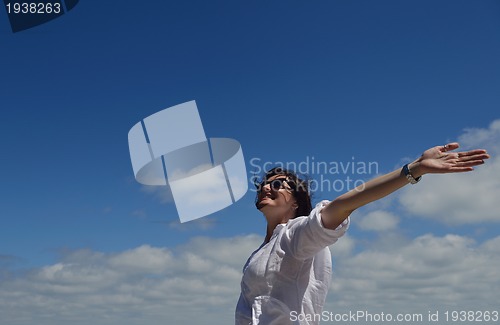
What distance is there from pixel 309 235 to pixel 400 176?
1029 millimetres

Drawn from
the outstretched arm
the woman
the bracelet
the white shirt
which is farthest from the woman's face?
the bracelet

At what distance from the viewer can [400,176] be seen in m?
4.61

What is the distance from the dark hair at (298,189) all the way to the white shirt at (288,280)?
70 cm

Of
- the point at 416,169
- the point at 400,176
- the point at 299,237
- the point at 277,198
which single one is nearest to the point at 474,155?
the point at 416,169

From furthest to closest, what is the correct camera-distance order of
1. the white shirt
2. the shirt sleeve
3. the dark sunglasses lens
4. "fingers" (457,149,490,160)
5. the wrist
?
the dark sunglasses lens → the white shirt → the shirt sleeve → the wrist → "fingers" (457,149,490,160)

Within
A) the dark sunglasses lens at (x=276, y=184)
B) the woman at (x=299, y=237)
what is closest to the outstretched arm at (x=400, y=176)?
the woman at (x=299, y=237)

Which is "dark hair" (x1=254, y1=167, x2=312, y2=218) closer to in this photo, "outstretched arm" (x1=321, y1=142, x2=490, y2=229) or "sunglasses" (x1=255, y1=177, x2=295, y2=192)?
"sunglasses" (x1=255, y1=177, x2=295, y2=192)

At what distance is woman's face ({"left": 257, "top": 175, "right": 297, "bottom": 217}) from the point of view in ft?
20.6

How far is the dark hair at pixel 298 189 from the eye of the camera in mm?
6473

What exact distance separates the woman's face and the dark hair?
0.15ft

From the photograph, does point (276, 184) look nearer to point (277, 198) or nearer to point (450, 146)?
point (277, 198)

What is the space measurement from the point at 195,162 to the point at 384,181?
9.37 meters

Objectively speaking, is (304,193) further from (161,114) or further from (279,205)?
(161,114)

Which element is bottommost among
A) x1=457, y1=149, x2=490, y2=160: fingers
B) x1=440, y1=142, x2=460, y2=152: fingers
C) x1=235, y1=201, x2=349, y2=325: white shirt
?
x1=235, y1=201, x2=349, y2=325: white shirt
